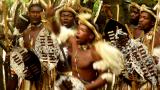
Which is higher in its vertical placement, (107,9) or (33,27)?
(33,27)

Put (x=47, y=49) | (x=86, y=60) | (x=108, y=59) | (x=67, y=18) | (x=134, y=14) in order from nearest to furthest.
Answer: (x=108, y=59) → (x=86, y=60) → (x=47, y=49) → (x=67, y=18) → (x=134, y=14)

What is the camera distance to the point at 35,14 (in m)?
10.6

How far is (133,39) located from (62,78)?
162cm

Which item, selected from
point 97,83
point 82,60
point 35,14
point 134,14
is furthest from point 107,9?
point 97,83

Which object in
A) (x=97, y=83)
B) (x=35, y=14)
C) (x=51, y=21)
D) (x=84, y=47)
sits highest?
(x=51, y=21)

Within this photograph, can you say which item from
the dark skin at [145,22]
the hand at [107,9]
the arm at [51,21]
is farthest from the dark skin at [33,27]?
the hand at [107,9]

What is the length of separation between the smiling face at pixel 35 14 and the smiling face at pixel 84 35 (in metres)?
2.10

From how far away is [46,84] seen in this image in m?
9.95

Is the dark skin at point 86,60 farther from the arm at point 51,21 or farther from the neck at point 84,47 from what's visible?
the arm at point 51,21

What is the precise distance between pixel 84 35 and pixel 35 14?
89.1 inches

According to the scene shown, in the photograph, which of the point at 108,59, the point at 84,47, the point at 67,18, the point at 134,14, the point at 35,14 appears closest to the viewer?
the point at 108,59

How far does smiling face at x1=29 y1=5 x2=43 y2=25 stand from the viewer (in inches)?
414

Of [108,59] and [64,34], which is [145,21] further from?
[108,59]

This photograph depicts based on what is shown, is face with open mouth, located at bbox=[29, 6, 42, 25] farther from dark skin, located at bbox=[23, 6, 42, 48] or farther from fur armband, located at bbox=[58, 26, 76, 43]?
fur armband, located at bbox=[58, 26, 76, 43]
